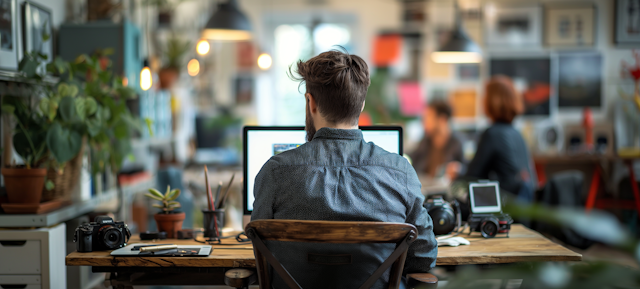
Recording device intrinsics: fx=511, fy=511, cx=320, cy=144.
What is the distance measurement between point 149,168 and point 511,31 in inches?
173

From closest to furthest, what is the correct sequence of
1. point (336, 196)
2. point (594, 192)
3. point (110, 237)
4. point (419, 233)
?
point (336, 196), point (419, 233), point (110, 237), point (594, 192)

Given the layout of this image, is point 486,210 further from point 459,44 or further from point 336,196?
point 459,44

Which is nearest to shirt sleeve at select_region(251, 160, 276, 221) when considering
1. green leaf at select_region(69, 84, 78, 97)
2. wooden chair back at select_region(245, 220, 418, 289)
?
wooden chair back at select_region(245, 220, 418, 289)

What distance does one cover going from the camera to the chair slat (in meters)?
1.21

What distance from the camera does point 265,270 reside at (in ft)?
4.39

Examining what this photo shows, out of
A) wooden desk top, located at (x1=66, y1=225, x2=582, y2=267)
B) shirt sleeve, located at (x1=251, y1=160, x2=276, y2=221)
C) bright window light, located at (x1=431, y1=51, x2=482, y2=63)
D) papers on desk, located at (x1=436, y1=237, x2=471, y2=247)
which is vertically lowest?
wooden desk top, located at (x1=66, y1=225, x2=582, y2=267)

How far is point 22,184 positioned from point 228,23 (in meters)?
2.12

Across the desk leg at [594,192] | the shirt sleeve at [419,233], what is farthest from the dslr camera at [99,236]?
the desk leg at [594,192]

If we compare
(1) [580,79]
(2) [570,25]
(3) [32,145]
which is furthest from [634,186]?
(3) [32,145]

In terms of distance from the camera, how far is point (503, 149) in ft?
10.3

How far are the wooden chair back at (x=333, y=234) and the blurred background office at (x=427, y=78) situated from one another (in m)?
2.62

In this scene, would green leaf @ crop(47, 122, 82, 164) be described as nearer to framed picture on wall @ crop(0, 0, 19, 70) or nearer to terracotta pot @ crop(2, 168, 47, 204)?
terracotta pot @ crop(2, 168, 47, 204)

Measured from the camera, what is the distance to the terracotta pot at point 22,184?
2082 millimetres

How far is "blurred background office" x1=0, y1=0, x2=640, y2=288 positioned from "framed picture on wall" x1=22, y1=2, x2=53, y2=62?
1.07m
